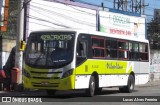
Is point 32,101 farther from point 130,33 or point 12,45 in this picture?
point 130,33

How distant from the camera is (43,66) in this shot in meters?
19.1

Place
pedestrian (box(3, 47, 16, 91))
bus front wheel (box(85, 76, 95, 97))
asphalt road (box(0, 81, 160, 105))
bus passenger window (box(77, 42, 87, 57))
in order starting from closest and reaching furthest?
asphalt road (box(0, 81, 160, 105)) → bus passenger window (box(77, 42, 87, 57)) → bus front wheel (box(85, 76, 95, 97)) → pedestrian (box(3, 47, 16, 91))

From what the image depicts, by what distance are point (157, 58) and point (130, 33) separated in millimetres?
3454

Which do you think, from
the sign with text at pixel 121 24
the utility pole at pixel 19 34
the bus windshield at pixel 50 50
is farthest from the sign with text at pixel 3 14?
the sign with text at pixel 121 24

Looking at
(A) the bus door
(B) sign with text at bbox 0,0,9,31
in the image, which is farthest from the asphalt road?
(B) sign with text at bbox 0,0,9,31

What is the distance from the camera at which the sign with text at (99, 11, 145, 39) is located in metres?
38.2

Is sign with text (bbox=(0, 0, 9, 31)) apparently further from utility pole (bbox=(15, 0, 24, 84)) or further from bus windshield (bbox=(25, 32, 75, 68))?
bus windshield (bbox=(25, 32, 75, 68))

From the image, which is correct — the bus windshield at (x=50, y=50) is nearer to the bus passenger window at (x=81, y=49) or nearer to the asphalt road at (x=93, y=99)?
the bus passenger window at (x=81, y=49)

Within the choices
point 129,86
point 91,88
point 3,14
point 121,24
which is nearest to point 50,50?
point 91,88

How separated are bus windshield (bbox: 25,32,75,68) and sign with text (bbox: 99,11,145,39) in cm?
1700

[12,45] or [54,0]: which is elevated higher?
[54,0]

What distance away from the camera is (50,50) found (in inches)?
760

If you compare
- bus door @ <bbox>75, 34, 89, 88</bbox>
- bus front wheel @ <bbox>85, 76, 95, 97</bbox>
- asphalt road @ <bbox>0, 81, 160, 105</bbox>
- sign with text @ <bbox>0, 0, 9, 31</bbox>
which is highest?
sign with text @ <bbox>0, 0, 9, 31</bbox>

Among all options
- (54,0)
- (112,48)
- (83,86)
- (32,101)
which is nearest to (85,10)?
(54,0)
